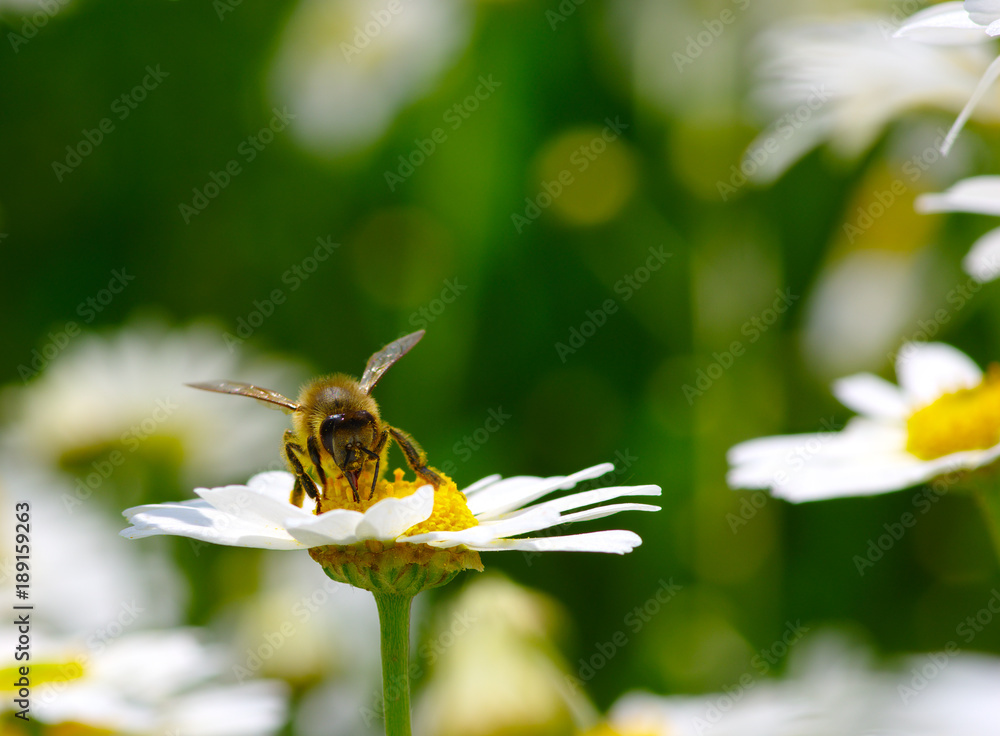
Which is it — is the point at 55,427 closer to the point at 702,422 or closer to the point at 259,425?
the point at 259,425

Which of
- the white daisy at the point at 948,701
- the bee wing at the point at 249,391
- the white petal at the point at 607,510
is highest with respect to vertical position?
the bee wing at the point at 249,391

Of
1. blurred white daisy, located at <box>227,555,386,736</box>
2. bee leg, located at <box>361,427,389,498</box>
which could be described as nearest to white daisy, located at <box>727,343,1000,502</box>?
bee leg, located at <box>361,427,389,498</box>

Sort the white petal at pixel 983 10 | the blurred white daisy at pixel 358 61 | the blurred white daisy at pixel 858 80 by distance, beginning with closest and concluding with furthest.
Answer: the white petal at pixel 983 10
the blurred white daisy at pixel 858 80
the blurred white daisy at pixel 358 61

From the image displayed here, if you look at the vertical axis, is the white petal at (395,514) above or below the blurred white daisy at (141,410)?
below

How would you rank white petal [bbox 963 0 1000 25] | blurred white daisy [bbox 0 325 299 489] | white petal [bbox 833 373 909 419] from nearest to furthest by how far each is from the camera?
white petal [bbox 963 0 1000 25] < white petal [bbox 833 373 909 419] < blurred white daisy [bbox 0 325 299 489]

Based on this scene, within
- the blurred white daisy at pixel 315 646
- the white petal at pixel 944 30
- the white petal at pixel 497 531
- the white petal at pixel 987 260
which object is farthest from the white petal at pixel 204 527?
the blurred white daisy at pixel 315 646

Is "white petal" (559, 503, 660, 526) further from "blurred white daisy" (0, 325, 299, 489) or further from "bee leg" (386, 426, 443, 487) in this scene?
"blurred white daisy" (0, 325, 299, 489)

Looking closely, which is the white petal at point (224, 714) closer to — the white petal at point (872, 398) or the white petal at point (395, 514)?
the white petal at point (395, 514)

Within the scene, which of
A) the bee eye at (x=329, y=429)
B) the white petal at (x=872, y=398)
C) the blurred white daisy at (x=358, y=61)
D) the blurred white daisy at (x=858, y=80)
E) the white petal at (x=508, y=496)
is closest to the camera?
the white petal at (x=508, y=496)
